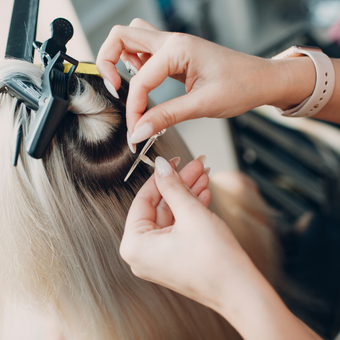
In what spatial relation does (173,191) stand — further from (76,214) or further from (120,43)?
(120,43)

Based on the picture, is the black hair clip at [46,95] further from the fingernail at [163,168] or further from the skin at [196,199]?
the fingernail at [163,168]

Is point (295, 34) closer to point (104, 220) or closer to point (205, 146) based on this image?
point (205, 146)

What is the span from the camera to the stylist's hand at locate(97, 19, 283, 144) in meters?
0.52

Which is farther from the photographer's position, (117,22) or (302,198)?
(117,22)

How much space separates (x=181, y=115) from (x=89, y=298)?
0.49 metres

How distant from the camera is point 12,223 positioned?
545 mm

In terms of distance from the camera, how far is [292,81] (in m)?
0.63

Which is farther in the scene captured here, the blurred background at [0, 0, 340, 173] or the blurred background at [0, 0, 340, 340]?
the blurred background at [0, 0, 340, 173]

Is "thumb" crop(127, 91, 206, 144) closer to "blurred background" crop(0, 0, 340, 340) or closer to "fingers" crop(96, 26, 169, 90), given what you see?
"fingers" crop(96, 26, 169, 90)

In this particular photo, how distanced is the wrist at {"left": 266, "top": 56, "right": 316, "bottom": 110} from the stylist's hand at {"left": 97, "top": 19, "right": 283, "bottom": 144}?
0.06ft

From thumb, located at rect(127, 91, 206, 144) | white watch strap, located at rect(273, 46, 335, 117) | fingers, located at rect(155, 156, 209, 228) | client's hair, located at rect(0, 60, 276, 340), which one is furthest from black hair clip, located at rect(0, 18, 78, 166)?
white watch strap, located at rect(273, 46, 335, 117)

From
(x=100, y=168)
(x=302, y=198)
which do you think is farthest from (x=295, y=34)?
(x=100, y=168)

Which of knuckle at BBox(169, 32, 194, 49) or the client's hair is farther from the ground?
knuckle at BBox(169, 32, 194, 49)

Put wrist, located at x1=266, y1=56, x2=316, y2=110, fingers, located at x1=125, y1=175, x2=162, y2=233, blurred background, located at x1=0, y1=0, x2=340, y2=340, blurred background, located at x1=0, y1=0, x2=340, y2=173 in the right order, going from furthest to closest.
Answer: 1. blurred background, located at x1=0, y1=0, x2=340, y2=173
2. blurred background, located at x1=0, y1=0, x2=340, y2=340
3. wrist, located at x1=266, y1=56, x2=316, y2=110
4. fingers, located at x1=125, y1=175, x2=162, y2=233
